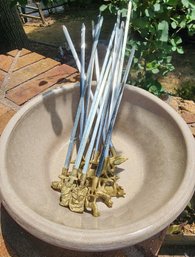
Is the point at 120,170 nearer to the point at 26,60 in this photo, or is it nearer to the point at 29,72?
the point at 29,72

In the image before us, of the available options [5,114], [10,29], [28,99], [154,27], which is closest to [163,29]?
[154,27]

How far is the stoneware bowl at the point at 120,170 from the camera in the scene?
3.53 ft

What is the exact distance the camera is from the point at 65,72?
226cm

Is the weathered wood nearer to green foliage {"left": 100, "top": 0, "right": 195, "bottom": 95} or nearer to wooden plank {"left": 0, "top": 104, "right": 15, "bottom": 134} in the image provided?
green foliage {"left": 100, "top": 0, "right": 195, "bottom": 95}

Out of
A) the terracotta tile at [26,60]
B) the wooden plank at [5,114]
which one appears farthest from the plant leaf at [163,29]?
the wooden plank at [5,114]

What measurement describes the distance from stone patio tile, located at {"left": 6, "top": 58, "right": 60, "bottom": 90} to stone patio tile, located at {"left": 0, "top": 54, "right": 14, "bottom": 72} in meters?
0.12

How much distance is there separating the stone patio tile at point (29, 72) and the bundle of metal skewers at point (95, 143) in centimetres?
64

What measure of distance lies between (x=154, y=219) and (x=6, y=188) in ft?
1.94

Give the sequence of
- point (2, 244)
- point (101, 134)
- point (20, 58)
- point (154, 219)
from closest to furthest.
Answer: point (154, 219) < point (2, 244) < point (101, 134) < point (20, 58)

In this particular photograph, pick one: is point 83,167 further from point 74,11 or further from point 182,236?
point 74,11

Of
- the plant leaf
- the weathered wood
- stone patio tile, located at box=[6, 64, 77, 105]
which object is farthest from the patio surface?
the weathered wood

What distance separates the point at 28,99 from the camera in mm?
1984

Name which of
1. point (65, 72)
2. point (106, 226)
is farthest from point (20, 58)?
point (106, 226)

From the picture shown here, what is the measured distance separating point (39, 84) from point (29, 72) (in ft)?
0.69
